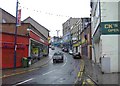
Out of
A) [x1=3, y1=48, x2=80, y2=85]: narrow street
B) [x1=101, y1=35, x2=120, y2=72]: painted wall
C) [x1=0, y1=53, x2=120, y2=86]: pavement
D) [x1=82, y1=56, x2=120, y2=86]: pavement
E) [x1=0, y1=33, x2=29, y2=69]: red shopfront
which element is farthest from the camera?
[x1=0, y1=33, x2=29, y2=69]: red shopfront

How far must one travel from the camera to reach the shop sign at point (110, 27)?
23281mm

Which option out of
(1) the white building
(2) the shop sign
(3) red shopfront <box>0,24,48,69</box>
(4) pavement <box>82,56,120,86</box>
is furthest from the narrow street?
(3) red shopfront <box>0,24,48,69</box>

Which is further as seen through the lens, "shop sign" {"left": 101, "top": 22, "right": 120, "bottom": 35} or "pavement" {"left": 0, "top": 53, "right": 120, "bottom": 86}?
"shop sign" {"left": 101, "top": 22, "right": 120, "bottom": 35}

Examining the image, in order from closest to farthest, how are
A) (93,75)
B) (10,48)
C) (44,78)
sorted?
1. (44,78)
2. (93,75)
3. (10,48)

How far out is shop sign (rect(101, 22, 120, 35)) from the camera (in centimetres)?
2328

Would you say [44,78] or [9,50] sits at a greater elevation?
[9,50]

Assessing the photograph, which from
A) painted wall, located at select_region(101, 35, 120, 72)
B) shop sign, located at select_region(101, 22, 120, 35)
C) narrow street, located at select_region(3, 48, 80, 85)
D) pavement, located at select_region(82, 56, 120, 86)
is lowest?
narrow street, located at select_region(3, 48, 80, 85)

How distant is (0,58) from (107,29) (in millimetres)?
14360

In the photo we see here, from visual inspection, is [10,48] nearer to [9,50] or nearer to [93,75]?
[9,50]

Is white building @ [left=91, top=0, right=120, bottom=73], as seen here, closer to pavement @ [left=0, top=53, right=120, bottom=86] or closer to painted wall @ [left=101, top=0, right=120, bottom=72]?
painted wall @ [left=101, top=0, right=120, bottom=72]

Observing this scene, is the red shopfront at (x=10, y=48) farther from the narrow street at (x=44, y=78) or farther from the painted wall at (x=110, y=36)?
the painted wall at (x=110, y=36)

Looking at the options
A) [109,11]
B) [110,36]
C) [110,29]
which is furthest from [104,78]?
[109,11]

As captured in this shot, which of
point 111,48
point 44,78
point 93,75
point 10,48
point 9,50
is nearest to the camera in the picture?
point 44,78

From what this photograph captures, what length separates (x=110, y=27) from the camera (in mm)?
23406
